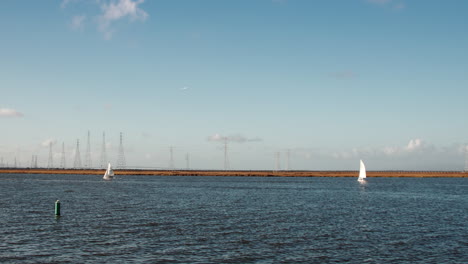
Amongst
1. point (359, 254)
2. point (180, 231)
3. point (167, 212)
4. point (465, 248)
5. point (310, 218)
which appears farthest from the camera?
point (167, 212)

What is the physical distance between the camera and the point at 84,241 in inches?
1501

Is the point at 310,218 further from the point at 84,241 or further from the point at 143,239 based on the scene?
the point at 84,241

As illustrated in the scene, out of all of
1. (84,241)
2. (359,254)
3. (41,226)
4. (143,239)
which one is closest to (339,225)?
(359,254)

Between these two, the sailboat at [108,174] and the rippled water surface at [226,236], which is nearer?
the rippled water surface at [226,236]

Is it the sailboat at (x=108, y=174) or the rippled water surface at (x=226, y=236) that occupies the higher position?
the sailboat at (x=108, y=174)

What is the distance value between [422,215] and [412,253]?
3040 centimetres

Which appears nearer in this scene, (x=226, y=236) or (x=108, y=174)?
(x=226, y=236)

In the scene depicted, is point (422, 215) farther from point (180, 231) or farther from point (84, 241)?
point (84, 241)

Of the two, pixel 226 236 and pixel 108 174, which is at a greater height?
pixel 108 174

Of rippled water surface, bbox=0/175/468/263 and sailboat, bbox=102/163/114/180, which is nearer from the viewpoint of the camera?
rippled water surface, bbox=0/175/468/263

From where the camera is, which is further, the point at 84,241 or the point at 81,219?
the point at 81,219

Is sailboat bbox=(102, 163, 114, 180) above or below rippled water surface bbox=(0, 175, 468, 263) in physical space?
above

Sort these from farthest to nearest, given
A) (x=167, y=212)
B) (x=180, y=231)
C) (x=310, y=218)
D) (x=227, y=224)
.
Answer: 1. (x=167, y=212)
2. (x=310, y=218)
3. (x=227, y=224)
4. (x=180, y=231)

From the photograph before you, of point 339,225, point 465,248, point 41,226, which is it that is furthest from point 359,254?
point 41,226
